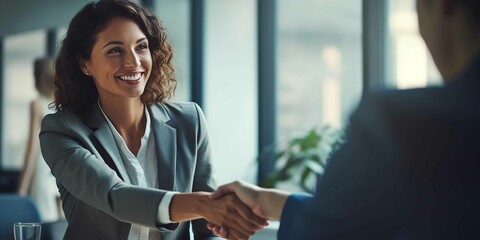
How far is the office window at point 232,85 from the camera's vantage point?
6387 millimetres

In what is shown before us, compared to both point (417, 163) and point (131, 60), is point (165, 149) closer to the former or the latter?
point (131, 60)

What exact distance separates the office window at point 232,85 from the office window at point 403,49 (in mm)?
1140

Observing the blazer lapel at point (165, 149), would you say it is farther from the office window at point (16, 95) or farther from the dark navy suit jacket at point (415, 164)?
the office window at point (16, 95)

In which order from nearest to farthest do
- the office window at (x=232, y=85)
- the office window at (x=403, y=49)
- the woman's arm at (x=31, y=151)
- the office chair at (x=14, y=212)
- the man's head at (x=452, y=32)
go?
the man's head at (x=452, y=32) → the office chair at (x=14, y=212) → the woman's arm at (x=31, y=151) → the office window at (x=403, y=49) → the office window at (x=232, y=85)

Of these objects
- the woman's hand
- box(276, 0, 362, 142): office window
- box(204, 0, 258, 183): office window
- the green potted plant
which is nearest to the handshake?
the woman's hand

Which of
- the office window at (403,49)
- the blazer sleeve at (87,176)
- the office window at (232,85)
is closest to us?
the blazer sleeve at (87,176)

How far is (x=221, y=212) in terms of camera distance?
2129 mm

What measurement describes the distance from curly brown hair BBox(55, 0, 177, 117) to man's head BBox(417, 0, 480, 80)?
4.67 feet

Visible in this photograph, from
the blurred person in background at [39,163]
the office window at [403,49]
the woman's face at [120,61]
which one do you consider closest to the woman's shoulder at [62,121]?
the woman's face at [120,61]

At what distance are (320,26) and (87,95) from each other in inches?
150

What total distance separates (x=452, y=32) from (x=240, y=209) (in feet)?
3.70

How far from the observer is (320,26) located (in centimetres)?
608

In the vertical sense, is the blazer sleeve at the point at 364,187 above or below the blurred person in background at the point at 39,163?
above

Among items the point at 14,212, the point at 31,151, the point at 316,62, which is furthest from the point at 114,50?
the point at 316,62
